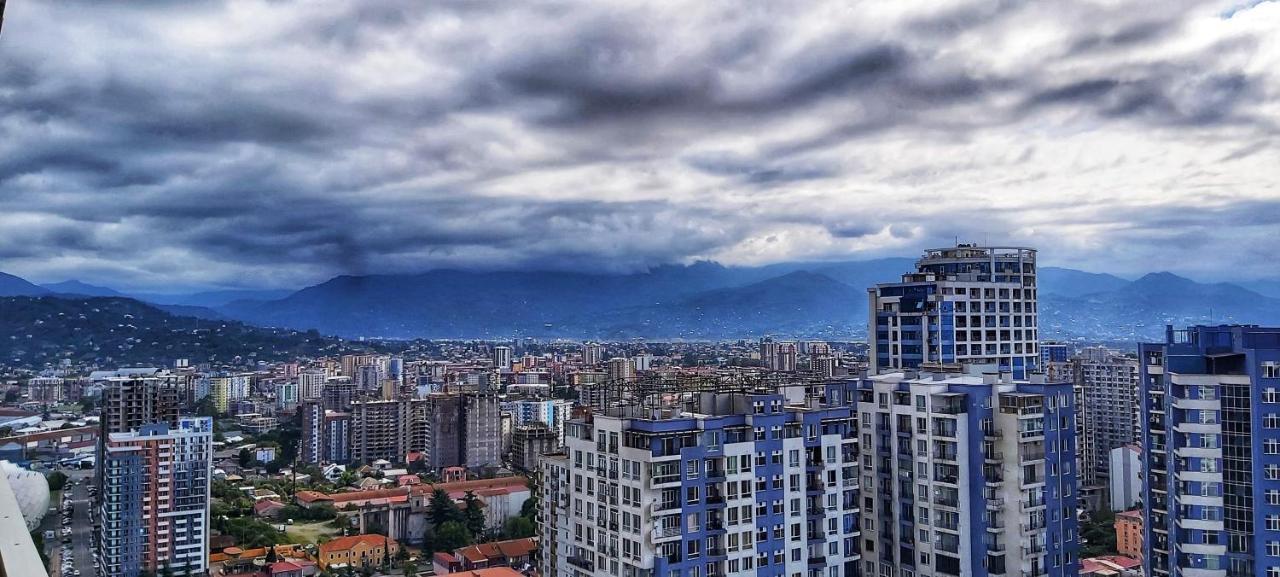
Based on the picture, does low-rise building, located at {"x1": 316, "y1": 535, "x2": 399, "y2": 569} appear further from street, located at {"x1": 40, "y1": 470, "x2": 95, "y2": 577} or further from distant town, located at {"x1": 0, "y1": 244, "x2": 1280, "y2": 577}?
street, located at {"x1": 40, "y1": 470, "x2": 95, "y2": 577}

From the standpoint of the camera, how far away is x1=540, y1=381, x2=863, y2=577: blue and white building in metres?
7.33

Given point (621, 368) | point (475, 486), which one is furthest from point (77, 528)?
point (621, 368)

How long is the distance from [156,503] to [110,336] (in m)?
37.5

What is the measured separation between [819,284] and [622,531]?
126062 mm

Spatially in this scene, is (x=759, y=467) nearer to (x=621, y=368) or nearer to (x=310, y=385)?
(x=621, y=368)

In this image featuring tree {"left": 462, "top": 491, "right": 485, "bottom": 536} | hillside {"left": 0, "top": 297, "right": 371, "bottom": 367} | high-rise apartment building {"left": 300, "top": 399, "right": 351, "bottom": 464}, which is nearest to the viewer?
tree {"left": 462, "top": 491, "right": 485, "bottom": 536}

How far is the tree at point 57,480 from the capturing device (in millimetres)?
22473

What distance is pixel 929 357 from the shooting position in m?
14.8

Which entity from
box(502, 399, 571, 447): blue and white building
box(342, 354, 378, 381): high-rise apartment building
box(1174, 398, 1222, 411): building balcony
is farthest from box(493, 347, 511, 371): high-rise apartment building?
box(1174, 398, 1222, 411): building balcony

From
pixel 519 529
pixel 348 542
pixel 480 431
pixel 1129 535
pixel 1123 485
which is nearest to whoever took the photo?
pixel 1129 535

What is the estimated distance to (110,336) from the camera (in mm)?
48719

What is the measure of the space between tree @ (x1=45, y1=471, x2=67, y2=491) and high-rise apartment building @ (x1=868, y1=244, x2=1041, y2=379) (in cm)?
2045

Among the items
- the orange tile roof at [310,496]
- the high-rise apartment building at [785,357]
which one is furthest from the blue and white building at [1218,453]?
the high-rise apartment building at [785,357]

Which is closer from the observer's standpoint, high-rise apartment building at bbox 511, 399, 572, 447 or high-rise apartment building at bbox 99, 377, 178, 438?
high-rise apartment building at bbox 99, 377, 178, 438
